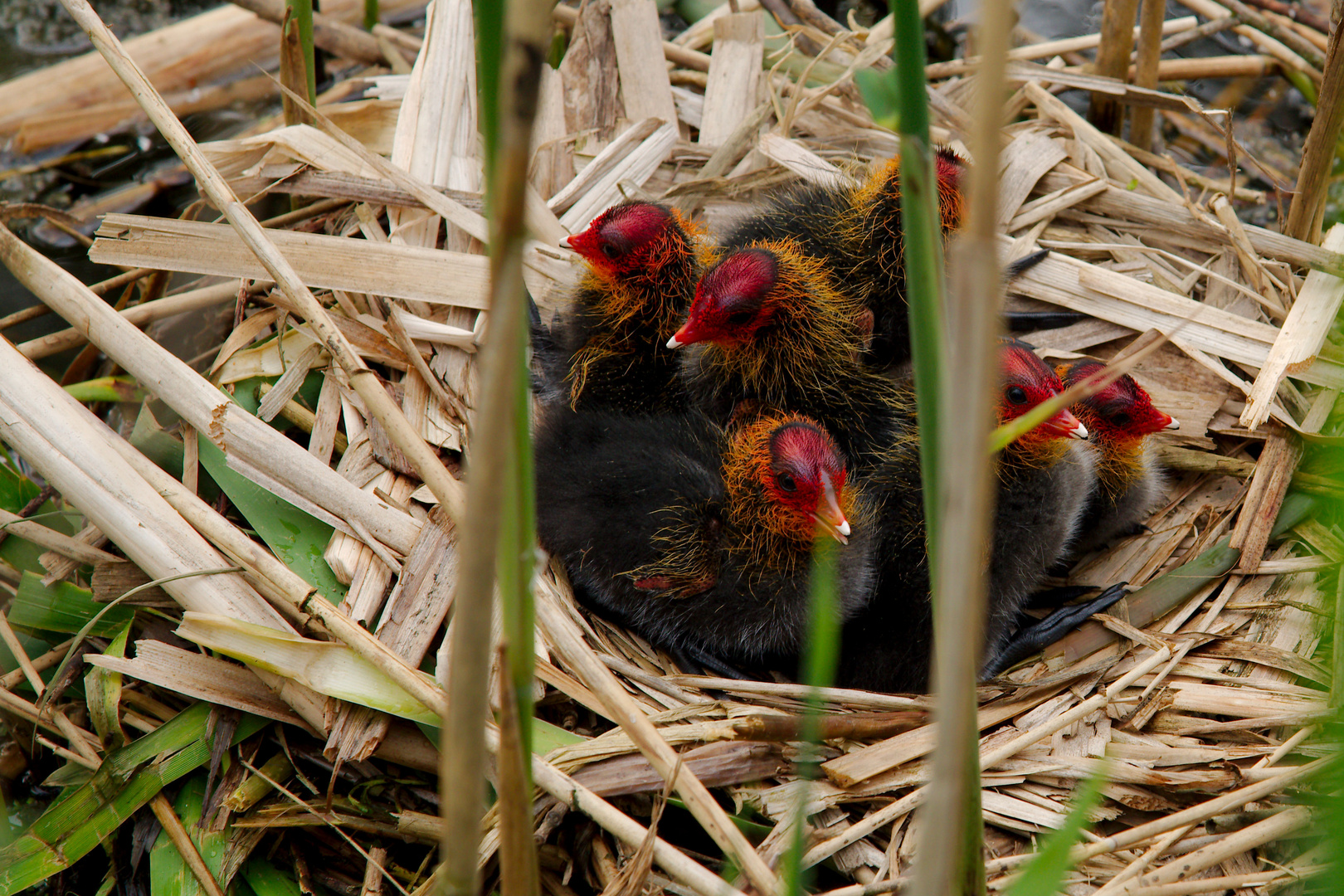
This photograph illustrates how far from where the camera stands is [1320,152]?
2211mm

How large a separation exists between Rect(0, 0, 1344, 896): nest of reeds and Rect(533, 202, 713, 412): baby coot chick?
0.26 meters

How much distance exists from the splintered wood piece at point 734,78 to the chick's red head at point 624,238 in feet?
2.69

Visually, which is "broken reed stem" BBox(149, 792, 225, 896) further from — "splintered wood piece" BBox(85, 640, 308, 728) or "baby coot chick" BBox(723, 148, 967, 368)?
"baby coot chick" BBox(723, 148, 967, 368)

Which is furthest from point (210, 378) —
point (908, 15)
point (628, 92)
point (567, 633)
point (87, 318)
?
point (908, 15)

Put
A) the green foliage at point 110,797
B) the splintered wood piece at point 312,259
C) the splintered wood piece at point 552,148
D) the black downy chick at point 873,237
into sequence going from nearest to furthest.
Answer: the green foliage at point 110,797
the splintered wood piece at point 312,259
the black downy chick at point 873,237
the splintered wood piece at point 552,148

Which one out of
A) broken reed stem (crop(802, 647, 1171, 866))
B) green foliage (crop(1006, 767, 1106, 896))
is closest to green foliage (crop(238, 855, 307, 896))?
broken reed stem (crop(802, 647, 1171, 866))

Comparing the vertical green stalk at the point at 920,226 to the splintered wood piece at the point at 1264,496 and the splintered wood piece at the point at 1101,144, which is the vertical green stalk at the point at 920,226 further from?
the splintered wood piece at the point at 1101,144

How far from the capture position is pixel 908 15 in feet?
2.59

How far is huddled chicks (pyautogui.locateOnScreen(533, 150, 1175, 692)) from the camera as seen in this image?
215cm

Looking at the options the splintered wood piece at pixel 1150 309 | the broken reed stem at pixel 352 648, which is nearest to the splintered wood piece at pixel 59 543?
the broken reed stem at pixel 352 648

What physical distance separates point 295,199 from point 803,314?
1.47m

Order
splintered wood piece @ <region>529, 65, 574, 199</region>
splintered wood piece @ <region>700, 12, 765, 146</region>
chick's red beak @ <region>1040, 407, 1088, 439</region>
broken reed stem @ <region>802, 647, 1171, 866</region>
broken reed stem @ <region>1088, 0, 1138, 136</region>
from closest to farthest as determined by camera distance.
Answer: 1. broken reed stem @ <region>802, 647, 1171, 866</region>
2. chick's red beak @ <region>1040, 407, 1088, 439</region>
3. broken reed stem @ <region>1088, 0, 1138, 136</region>
4. splintered wood piece @ <region>529, 65, 574, 199</region>
5. splintered wood piece @ <region>700, 12, 765, 146</region>

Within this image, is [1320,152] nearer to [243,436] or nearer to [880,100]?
[880,100]

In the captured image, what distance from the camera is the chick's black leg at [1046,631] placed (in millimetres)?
2211
